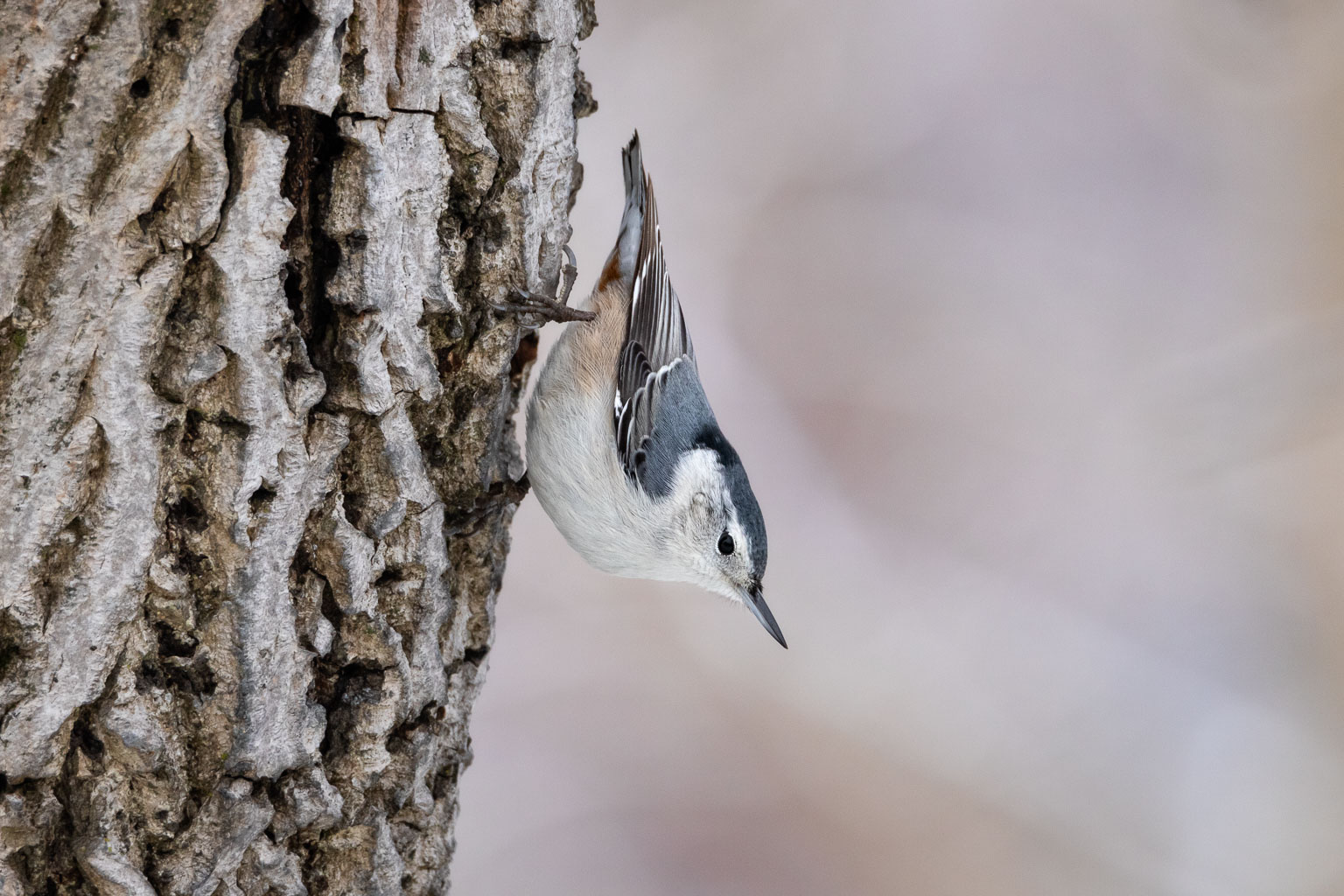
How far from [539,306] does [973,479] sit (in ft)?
5.34

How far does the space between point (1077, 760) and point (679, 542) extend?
1.41 metres

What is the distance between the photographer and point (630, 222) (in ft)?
7.57

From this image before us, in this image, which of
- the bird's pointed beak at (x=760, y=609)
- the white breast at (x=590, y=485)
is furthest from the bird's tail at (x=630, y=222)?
the bird's pointed beak at (x=760, y=609)

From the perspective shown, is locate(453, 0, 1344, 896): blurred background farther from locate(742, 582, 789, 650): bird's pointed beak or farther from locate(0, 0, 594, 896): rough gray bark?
locate(0, 0, 594, 896): rough gray bark

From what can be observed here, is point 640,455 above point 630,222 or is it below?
below

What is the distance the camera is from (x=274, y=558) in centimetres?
122

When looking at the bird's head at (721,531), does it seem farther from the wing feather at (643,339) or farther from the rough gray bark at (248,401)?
the rough gray bark at (248,401)

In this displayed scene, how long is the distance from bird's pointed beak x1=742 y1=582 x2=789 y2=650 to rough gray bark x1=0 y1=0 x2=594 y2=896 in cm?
76

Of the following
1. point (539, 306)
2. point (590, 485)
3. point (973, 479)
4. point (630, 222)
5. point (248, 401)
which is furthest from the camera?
point (973, 479)

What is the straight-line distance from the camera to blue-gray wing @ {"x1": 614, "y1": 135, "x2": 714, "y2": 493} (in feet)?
6.89

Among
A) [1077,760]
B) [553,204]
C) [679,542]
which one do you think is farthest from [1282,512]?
[553,204]

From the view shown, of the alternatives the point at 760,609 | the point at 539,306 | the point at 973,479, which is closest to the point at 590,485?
the point at 760,609

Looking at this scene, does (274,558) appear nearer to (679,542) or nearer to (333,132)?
(333,132)

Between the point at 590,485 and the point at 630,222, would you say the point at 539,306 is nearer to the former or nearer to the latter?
the point at 590,485
